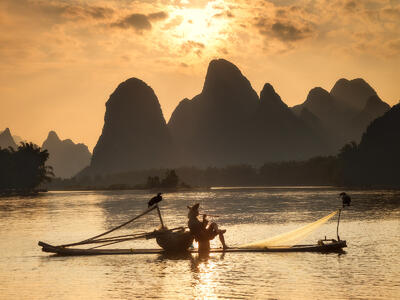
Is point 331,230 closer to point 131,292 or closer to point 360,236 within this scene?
point 360,236

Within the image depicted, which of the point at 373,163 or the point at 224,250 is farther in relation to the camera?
the point at 373,163

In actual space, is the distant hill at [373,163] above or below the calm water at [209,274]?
above

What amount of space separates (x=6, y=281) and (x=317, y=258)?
1141cm

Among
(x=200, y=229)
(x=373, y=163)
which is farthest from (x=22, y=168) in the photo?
(x=200, y=229)

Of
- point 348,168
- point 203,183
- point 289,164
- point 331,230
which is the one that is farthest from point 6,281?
point 203,183

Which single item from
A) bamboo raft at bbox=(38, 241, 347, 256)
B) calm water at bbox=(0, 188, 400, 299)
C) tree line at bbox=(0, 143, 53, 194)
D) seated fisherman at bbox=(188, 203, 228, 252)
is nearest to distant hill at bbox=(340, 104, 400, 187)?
tree line at bbox=(0, 143, 53, 194)

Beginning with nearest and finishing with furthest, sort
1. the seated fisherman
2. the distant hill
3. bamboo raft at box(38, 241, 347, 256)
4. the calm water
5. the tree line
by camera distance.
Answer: the calm water
bamboo raft at box(38, 241, 347, 256)
the seated fisherman
the tree line
the distant hill

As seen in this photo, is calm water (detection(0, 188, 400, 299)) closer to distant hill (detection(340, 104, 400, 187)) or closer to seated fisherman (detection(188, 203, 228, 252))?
seated fisherman (detection(188, 203, 228, 252))

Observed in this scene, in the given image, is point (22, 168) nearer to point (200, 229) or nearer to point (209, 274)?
point (200, 229)

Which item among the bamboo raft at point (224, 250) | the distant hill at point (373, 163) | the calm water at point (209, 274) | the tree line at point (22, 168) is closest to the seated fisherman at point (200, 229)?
the bamboo raft at point (224, 250)

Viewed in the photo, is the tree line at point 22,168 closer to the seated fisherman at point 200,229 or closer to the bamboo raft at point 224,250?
the bamboo raft at point 224,250

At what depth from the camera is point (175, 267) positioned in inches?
826

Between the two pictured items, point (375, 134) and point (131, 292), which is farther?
point (375, 134)

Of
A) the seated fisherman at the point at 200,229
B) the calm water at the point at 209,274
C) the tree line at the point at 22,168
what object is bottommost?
the calm water at the point at 209,274
